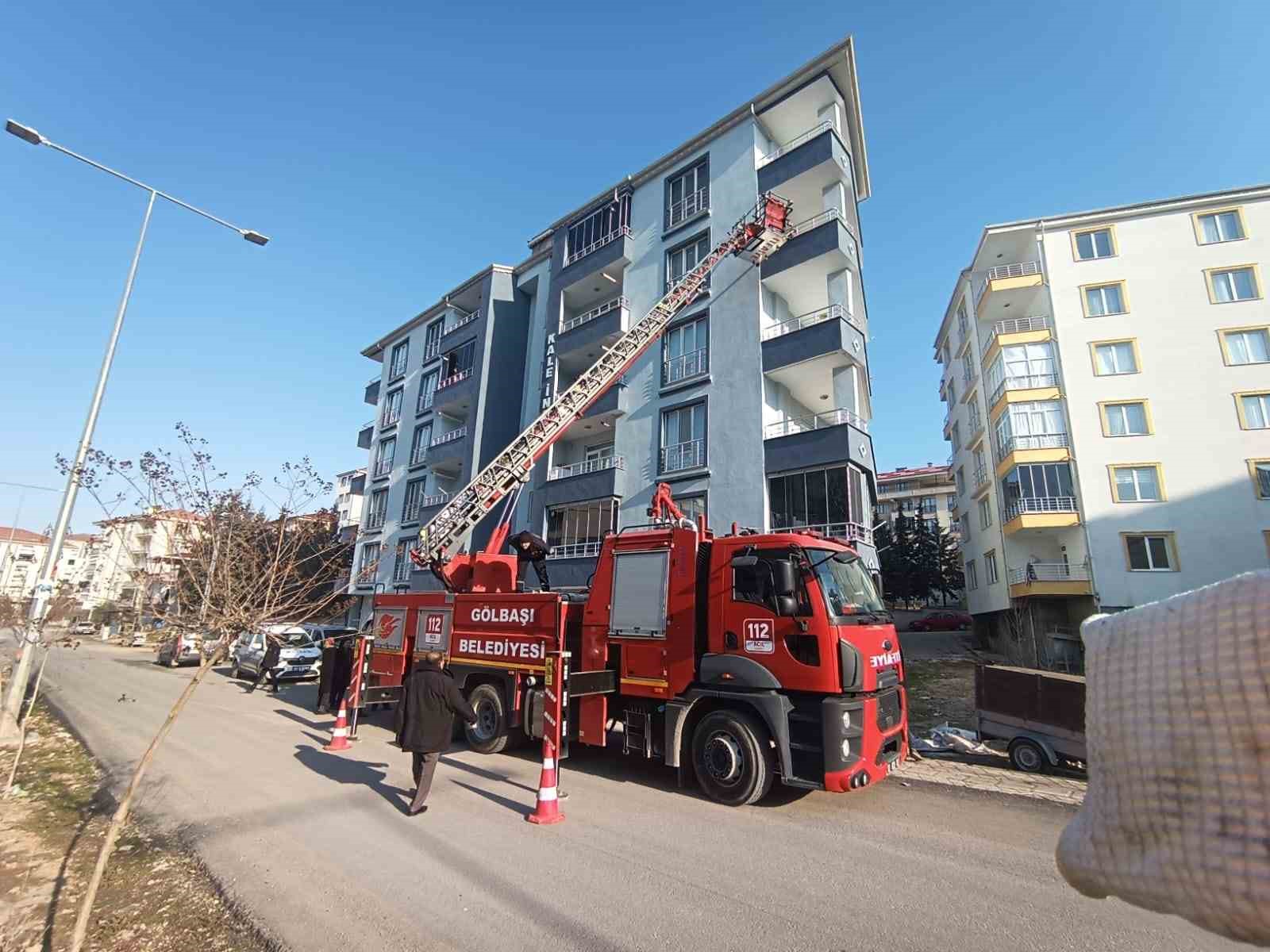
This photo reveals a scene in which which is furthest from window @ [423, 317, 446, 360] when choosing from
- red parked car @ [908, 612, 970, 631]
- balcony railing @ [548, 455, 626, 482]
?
red parked car @ [908, 612, 970, 631]

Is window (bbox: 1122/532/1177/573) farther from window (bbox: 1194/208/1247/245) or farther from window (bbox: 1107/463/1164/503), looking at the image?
window (bbox: 1194/208/1247/245)

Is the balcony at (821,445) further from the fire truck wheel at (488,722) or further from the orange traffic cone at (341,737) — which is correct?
the orange traffic cone at (341,737)

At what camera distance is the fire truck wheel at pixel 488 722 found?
9.87 m

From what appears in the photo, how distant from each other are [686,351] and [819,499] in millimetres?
7405

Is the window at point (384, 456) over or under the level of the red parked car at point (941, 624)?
over

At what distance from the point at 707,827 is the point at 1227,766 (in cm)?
660

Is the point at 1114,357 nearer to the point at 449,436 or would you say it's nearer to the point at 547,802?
the point at 547,802

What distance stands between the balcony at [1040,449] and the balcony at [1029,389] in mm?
1562

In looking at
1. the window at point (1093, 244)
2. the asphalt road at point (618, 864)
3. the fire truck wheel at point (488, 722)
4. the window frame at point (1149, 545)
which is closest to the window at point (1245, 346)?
the window at point (1093, 244)

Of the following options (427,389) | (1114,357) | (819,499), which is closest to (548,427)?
(819,499)

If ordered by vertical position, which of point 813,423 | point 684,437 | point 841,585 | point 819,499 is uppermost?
point 813,423

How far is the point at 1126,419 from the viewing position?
77.5ft

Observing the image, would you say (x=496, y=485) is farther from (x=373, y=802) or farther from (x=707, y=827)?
(x=707, y=827)

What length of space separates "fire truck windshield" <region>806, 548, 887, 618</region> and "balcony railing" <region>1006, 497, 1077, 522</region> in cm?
1972
